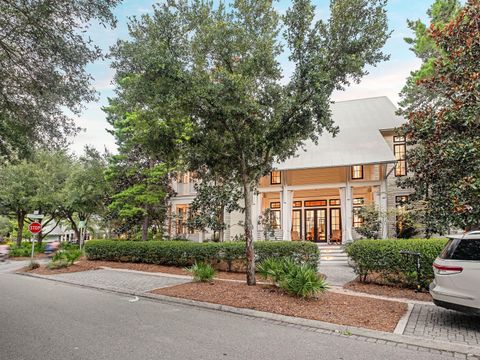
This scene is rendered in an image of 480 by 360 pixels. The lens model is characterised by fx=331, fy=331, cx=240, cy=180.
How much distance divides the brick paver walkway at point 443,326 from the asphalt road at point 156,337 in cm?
91

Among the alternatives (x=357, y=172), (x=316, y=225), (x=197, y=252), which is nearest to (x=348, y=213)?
(x=357, y=172)

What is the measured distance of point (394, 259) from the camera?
9641 millimetres

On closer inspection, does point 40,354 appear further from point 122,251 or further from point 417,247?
point 122,251

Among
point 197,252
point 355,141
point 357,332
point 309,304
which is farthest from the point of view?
point 355,141

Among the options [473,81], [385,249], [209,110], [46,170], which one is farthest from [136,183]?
[473,81]

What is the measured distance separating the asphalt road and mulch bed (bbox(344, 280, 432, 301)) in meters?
4.08

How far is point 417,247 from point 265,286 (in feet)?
14.4

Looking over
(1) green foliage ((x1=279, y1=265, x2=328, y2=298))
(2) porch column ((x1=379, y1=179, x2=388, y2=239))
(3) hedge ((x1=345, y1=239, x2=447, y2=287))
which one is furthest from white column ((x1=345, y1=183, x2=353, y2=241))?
(1) green foliage ((x1=279, y1=265, x2=328, y2=298))

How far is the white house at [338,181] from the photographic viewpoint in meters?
18.7

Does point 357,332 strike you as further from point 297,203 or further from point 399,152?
point 297,203

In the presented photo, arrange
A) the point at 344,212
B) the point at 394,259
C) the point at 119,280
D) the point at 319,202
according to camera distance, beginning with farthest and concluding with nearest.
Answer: the point at 319,202, the point at 344,212, the point at 119,280, the point at 394,259

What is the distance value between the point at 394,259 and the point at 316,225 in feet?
42.8

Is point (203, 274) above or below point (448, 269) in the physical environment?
below

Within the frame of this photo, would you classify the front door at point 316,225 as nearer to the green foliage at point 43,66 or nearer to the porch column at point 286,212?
the porch column at point 286,212
